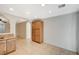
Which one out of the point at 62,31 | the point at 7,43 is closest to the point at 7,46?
the point at 7,43

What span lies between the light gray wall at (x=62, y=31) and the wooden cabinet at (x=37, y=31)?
0.32 feet

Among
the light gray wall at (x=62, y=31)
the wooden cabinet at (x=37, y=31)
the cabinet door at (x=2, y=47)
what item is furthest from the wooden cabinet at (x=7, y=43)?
the light gray wall at (x=62, y=31)

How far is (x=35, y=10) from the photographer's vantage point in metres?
1.78

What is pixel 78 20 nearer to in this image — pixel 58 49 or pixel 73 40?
pixel 73 40

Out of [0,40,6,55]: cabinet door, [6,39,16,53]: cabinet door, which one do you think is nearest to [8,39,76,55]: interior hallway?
[6,39,16,53]: cabinet door

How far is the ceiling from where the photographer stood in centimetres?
168

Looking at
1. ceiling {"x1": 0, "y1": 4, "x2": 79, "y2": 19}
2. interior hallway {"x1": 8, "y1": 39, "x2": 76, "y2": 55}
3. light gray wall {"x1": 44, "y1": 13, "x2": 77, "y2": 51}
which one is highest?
ceiling {"x1": 0, "y1": 4, "x2": 79, "y2": 19}

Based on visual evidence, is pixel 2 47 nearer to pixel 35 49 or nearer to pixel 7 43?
→ pixel 7 43

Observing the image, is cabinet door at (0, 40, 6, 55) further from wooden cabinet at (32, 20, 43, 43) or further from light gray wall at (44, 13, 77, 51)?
light gray wall at (44, 13, 77, 51)

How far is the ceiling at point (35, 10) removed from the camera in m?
1.68

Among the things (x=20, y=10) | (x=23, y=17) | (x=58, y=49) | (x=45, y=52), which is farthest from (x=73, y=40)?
(x=20, y=10)

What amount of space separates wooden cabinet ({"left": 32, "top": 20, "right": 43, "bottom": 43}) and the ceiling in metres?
0.19
